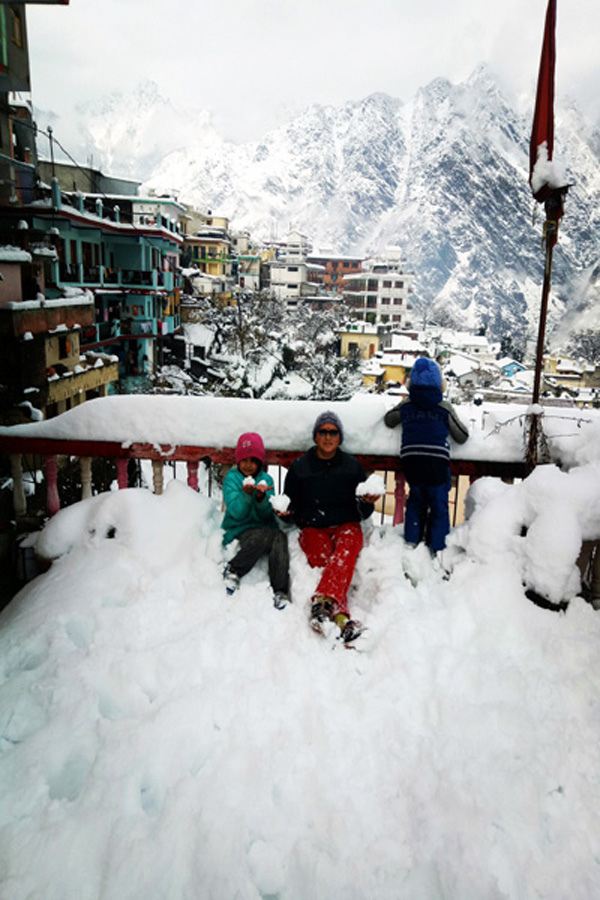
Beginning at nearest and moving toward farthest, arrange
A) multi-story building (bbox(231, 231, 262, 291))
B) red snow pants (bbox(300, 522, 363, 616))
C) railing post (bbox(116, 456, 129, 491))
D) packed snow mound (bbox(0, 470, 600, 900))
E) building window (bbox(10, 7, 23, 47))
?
packed snow mound (bbox(0, 470, 600, 900))
red snow pants (bbox(300, 522, 363, 616))
railing post (bbox(116, 456, 129, 491))
building window (bbox(10, 7, 23, 47))
multi-story building (bbox(231, 231, 262, 291))

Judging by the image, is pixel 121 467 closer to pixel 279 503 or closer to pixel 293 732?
pixel 279 503

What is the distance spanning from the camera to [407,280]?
76688 mm

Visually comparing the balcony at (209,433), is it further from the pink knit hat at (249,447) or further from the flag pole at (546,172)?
the flag pole at (546,172)

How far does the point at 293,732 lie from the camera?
2.44m

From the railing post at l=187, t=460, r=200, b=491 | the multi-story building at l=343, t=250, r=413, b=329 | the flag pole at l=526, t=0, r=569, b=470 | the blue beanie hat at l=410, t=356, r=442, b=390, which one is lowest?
the railing post at l=187, t=460, r=200, b=491

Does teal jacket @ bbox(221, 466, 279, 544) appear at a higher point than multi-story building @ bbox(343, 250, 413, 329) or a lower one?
lower

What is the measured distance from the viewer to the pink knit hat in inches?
145

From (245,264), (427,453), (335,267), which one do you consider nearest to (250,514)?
(427,453)

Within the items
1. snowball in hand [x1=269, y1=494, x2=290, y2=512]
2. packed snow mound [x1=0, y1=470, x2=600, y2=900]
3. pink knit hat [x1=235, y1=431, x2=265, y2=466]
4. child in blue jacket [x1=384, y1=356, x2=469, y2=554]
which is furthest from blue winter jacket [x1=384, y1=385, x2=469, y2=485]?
pink knit hat [x1=235, y1=431, x2=265, y2=466]

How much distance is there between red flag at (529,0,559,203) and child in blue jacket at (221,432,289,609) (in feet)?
8.32

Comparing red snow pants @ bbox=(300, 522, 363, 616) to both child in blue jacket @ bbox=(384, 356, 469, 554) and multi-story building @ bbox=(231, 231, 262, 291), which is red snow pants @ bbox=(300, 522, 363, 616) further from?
multi-story building @ bbox=(231, 231, 262, 291)

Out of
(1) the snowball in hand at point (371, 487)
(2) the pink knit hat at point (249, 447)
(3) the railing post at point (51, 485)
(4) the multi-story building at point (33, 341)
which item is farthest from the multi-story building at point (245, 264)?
(1) the snowball in hand at point (371, 487)

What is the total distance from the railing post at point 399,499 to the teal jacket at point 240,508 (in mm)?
1017

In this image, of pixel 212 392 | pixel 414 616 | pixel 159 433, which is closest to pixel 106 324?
pixel 212 392
